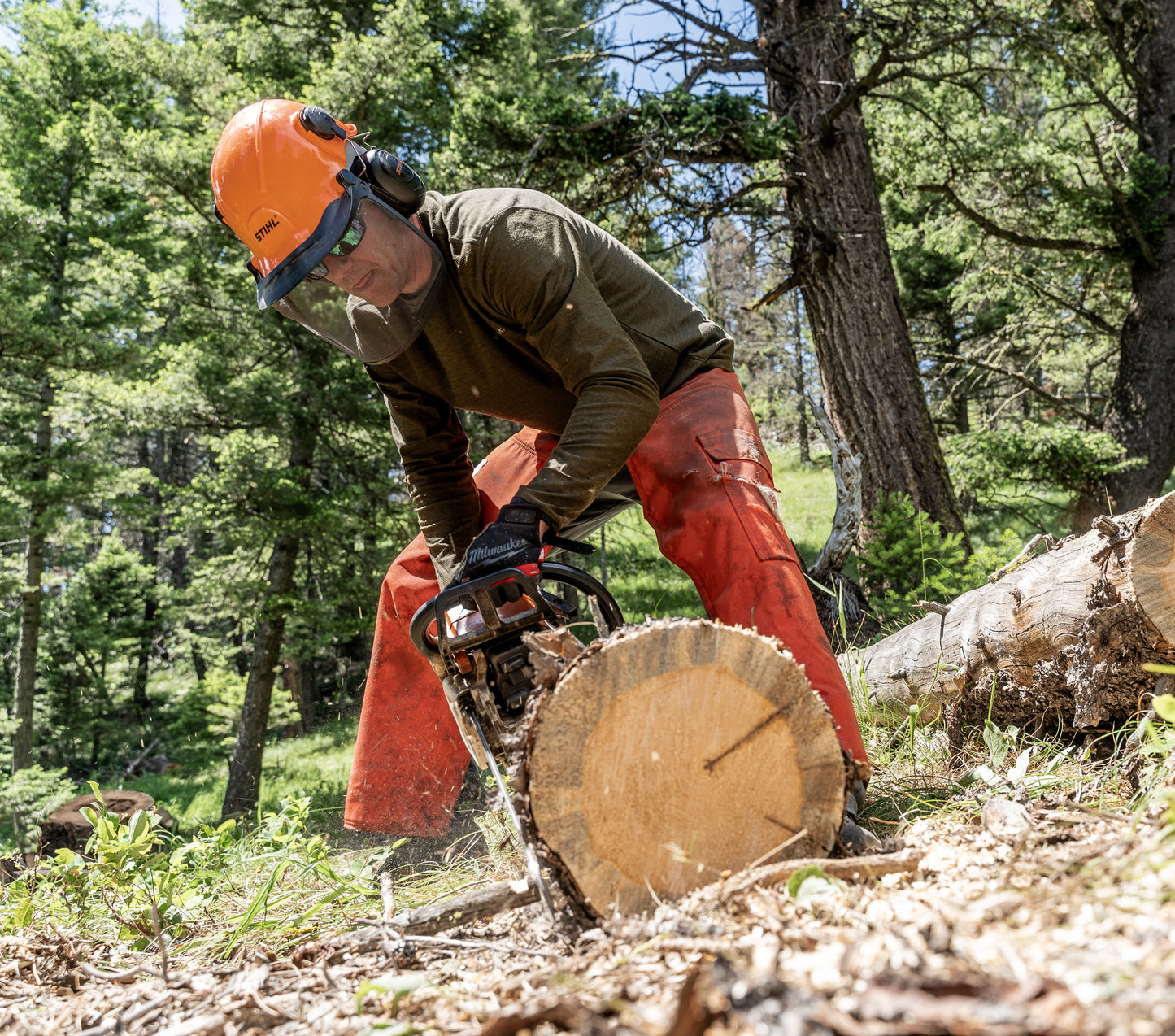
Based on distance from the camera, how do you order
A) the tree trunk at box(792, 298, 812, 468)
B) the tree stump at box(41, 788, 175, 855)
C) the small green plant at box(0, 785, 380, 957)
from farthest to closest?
the tree trunk at box(792, 298, 812, 468) → the tree stump at box(41, 788, 175, 855) → the small green plant at box(0, 785, 380, 957)

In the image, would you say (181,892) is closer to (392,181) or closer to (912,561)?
(392,181)

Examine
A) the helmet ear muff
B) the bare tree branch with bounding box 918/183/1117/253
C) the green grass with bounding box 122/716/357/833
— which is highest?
the bare tree branch with bounding box 918/183/1117/253

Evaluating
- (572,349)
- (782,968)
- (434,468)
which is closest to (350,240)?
(572,349)

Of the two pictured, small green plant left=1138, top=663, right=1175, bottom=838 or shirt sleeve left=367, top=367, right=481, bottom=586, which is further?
A: shirt sleeve left=367, top=367, right=481, bottom=586

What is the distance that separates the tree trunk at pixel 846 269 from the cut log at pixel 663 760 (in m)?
4.12

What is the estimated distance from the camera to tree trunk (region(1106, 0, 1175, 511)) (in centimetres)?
687

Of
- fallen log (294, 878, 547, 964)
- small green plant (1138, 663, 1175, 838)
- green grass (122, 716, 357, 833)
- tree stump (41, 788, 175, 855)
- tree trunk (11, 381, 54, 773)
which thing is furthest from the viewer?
tree trunk (11, 381, 54, 773)

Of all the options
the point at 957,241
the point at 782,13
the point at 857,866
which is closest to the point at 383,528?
the point at 782,13

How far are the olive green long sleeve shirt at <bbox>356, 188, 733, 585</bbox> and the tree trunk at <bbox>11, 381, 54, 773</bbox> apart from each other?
10537 millimetres

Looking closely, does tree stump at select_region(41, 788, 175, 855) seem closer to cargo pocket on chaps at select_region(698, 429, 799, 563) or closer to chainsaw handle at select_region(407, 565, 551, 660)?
chainsaw handle at select_region(407, 565, 551, 660)

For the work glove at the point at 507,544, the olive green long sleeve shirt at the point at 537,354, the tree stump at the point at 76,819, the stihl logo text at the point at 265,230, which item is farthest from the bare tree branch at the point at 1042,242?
the tree stump at the point at 76,819

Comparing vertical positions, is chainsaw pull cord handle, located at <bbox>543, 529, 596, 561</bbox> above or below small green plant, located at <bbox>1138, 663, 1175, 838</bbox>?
above

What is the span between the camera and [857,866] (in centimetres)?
140

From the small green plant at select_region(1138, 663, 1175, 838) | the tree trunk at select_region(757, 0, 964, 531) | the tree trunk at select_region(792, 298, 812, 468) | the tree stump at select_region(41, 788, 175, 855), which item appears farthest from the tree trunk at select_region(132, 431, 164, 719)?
the small green plant at select_region(1138, 663, 1175, 838)
